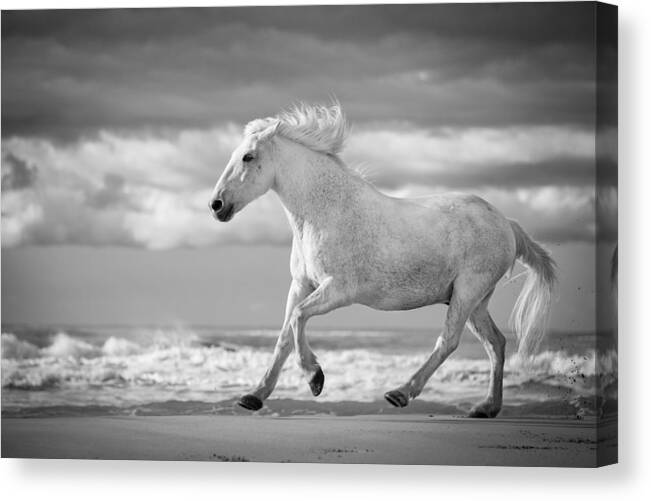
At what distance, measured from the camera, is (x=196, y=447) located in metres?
9.07

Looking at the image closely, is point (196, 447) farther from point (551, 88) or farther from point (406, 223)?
point (551, 88)

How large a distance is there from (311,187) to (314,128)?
392 millimetres

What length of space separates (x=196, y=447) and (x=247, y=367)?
24.2 inches

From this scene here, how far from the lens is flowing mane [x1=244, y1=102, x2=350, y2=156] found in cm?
888

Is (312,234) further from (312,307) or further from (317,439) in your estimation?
(317,439)

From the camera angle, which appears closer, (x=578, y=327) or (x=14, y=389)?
(x=578, y=327)

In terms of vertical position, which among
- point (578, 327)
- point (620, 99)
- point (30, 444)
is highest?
point (620, 99)

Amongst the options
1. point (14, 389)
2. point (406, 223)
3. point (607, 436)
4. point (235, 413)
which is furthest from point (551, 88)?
point (14, 389)

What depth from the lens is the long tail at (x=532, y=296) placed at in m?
8.84

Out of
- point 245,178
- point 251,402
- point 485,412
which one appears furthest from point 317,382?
point 245,178

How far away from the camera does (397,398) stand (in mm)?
8758

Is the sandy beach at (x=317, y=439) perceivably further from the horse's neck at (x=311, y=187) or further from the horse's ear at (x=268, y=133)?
the horse's ear at (x=268, y=133)

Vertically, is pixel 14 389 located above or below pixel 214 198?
below

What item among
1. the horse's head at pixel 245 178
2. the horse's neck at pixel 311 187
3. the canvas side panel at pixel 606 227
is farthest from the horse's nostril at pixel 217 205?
the canvas side panel at pixel 606 227
